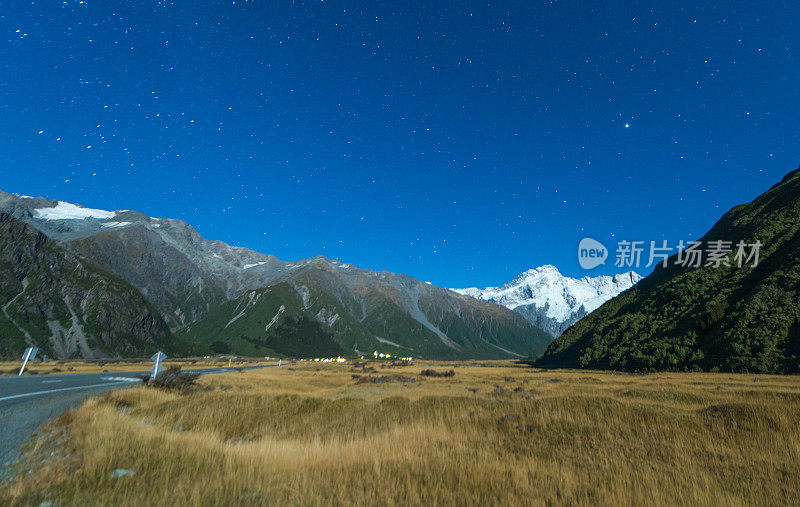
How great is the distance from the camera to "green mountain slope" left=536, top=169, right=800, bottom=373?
44.0 metres

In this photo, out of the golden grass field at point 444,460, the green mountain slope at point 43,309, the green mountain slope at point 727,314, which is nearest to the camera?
the golden grass field at point 444,460

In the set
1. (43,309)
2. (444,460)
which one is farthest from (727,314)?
(43,309)

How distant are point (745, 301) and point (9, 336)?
244 meters

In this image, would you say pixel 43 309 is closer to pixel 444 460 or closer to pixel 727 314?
pixel 444 460

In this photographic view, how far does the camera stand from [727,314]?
51875mm

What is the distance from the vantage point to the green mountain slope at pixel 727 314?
4397 centimetres

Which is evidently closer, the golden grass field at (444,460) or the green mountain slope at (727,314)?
the golden grass field at (444,460)

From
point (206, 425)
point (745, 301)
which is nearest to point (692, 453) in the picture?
point (206, 425)

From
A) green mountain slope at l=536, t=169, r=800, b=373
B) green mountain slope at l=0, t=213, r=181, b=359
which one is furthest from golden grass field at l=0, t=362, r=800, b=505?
green mountain slope at l=0, t=213, r=181, b=359

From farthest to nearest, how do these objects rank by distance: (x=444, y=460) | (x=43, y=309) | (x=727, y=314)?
1. (x=43, y=309)
2. (x=727, y=314)
3. (x=444, y=460)

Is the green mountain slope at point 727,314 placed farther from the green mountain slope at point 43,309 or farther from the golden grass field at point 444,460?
the green mountain slope at point 43,309

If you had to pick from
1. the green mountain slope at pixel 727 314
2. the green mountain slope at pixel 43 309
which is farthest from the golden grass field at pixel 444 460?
the green mountain slope at pixel 43 309

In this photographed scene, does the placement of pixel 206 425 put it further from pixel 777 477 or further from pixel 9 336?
pixel 9 336

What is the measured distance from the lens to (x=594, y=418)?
550 inches
